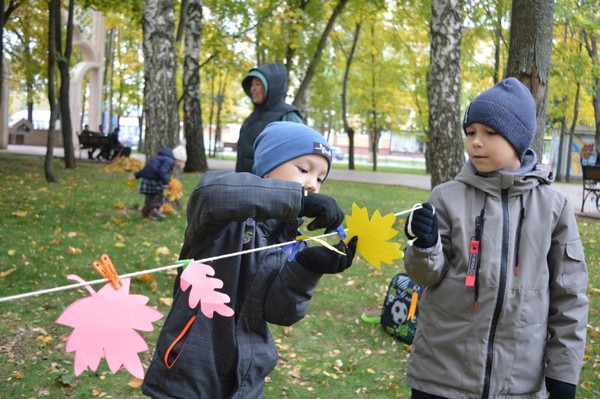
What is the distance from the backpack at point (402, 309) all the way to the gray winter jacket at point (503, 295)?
2.89 metres

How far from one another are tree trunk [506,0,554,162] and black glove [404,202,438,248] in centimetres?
348

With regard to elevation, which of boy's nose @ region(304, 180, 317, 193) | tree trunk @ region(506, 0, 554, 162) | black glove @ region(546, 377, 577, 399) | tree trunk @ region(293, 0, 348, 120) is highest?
tree trunk @ region(293, 0, 348, 120)

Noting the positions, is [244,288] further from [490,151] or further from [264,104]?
[264,104]

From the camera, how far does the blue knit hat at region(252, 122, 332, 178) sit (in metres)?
2.38

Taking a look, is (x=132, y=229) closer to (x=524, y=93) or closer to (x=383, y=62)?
(x=524, y=93)

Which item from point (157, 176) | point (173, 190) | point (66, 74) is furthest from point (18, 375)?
point (66, 74)

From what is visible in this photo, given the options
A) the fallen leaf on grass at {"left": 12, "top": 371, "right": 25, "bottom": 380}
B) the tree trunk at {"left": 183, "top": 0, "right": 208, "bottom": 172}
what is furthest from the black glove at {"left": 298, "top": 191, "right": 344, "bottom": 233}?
the tree trunk at {"left": 183, "top": 0, "right": 208, "bottom": 172}

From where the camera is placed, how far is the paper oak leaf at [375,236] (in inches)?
93.4

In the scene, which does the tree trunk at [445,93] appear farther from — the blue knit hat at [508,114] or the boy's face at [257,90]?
the blue knit hat at [508,114]

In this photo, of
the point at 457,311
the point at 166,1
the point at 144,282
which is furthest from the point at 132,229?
the point at 457,311

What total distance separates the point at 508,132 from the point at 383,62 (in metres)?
28.7

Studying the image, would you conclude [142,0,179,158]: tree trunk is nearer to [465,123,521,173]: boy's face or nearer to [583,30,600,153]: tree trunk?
[465,123,521,173]: boy's face

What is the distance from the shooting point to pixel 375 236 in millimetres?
2385

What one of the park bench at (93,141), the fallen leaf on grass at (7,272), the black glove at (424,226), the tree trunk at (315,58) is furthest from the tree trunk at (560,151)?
the black glove at (424,226)
